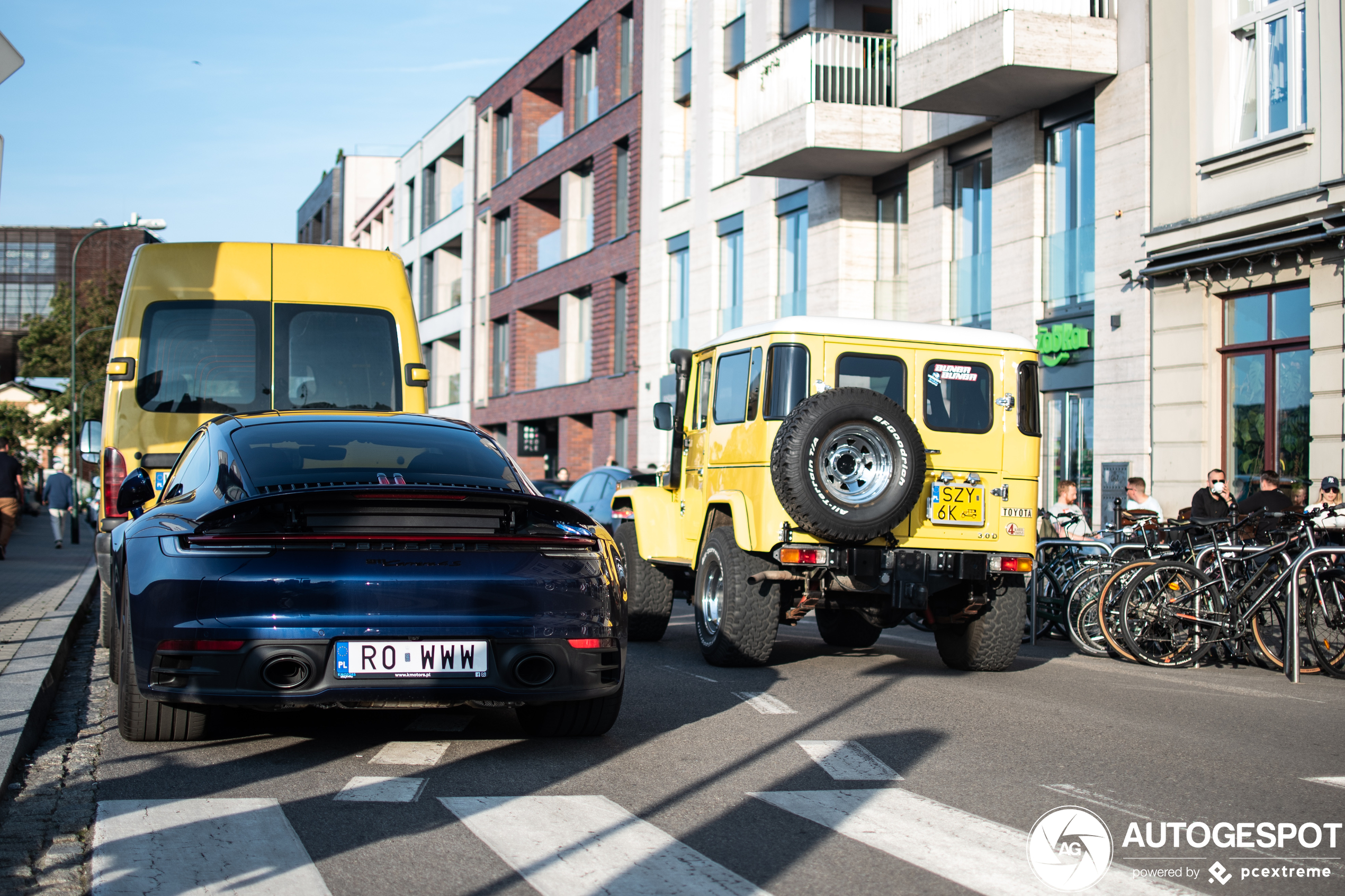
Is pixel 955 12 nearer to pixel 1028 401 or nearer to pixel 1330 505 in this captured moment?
pixel 1330 505

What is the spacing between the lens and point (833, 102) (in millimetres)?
23172

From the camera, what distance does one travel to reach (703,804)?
530 centimetres

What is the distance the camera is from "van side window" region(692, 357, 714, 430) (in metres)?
10.9

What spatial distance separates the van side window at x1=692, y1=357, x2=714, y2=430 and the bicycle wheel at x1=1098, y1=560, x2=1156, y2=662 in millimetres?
3363

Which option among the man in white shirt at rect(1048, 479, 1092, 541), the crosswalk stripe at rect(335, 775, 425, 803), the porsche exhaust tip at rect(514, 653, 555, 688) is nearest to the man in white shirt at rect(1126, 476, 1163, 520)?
the man in white shirt at rect(1048, 479, 1092, 541)

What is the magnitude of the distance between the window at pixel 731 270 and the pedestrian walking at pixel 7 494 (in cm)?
1447

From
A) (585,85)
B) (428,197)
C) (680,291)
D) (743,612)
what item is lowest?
(743,612)

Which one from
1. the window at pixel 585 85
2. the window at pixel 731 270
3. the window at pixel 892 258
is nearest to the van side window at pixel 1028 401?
the window at pixel 892 258

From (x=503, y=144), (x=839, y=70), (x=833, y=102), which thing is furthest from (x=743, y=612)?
(x=503, y=144)

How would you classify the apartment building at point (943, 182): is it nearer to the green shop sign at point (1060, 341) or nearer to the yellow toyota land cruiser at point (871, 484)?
the green shop sign at point (1060, 341)

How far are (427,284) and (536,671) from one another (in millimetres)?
51982

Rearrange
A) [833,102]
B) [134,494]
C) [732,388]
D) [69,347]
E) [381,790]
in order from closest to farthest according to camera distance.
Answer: [381,790] → [134,494] → [732,388] → [833,102] → [69,347]

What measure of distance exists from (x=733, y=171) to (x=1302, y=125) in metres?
16.4

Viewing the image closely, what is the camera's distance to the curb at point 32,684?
19.6ft
